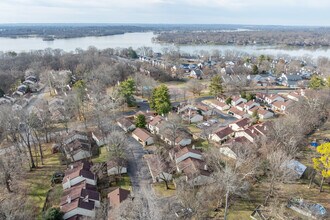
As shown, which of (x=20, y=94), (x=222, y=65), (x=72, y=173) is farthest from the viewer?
(x=222, y=65)

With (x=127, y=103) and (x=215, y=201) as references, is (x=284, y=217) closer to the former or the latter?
(x=215, y=201)

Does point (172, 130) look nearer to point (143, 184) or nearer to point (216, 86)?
point (143, 184)

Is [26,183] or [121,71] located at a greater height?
[121,71]

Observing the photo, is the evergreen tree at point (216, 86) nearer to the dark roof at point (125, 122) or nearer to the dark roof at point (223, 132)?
the dark roof at point (223, 132)

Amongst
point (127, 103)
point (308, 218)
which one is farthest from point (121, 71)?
point (308, 218)

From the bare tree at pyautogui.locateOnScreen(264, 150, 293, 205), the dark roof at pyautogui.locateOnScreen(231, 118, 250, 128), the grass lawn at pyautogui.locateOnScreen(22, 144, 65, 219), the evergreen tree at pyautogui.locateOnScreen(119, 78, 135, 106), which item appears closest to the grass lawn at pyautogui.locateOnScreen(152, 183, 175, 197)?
the bare tree at pyautogui.locateOnScreen(264, 150, 293, 205)

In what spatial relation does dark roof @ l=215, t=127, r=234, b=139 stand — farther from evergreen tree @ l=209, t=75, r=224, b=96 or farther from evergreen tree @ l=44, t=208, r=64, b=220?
evergreen tree @ l=44, t=208, r=64, b=220
